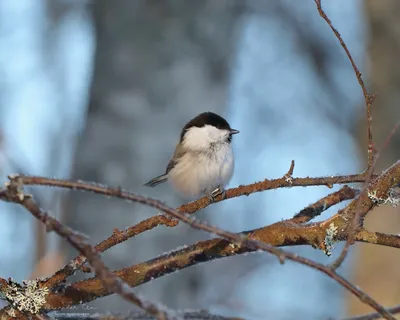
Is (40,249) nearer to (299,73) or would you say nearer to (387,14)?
(387,14)

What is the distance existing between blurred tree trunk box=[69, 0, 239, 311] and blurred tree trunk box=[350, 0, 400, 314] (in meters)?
0.86

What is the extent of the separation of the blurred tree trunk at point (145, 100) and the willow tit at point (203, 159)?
15.5 inches

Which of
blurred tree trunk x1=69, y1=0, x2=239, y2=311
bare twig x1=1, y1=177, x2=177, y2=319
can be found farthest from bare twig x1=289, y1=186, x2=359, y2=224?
blurred tree trunk x1=69, y1=0, x2=239, y2=311

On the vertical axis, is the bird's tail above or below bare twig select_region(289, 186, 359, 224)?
above

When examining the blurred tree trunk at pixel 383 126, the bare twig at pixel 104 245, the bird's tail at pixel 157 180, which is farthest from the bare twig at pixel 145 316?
the blurred tree trunk at pixel 383 126

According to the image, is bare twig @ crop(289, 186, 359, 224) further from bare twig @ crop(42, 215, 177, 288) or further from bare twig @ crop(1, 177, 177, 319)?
bare twig @ crop(1, 177, 177, 319)

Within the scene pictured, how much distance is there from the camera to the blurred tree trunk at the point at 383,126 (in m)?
3.02

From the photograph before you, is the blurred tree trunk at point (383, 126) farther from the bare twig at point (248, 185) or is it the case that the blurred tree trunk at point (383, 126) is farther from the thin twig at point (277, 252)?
the thin twig at point (277, 252)

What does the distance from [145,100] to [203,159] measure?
73cm

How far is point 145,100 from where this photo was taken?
8.61ft

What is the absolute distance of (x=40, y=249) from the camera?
2.15 metres

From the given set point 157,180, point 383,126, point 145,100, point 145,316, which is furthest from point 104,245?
point 383,126

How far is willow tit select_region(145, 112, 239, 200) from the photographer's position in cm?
196

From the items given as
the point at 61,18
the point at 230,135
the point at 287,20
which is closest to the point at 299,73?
the point at 287,20
